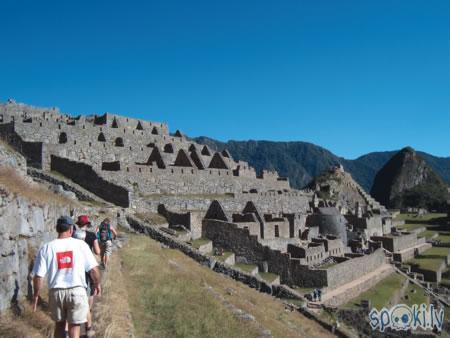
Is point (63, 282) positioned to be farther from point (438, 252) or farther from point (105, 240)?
point (438, 252)

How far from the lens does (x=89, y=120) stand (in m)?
40.1

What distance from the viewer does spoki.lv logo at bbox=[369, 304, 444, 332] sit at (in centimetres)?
2514

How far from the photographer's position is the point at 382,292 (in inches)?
1142

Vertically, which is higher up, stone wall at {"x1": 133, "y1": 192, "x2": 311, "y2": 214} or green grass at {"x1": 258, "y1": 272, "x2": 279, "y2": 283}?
stone wall at {"x1": 133, "y1": 192, "x2": 311, "y2": 214}

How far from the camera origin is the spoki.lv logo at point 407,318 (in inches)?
990

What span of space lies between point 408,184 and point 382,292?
99185mm

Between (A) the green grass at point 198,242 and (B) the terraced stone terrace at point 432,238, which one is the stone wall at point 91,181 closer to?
(A) the green grass at point 198,242

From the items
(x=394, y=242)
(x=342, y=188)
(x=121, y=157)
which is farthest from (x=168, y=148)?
(x=342, y=188)

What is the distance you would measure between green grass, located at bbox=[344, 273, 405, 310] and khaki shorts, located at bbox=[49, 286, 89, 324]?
2271cm

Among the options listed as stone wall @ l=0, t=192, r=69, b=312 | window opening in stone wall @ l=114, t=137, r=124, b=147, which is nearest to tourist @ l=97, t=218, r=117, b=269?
stone wall @ l=0, t=192, r=69, b=312

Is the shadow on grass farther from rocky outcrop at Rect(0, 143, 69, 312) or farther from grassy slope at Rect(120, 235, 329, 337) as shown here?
rocky outcrop at Rect(0, 143, 69, 312)

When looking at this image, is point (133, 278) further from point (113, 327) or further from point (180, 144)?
point (180, 144)

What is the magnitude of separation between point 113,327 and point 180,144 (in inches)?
1273

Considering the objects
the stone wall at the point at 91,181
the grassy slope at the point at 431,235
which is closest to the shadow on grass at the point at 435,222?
the grassy slope at the point at 431,235
